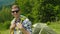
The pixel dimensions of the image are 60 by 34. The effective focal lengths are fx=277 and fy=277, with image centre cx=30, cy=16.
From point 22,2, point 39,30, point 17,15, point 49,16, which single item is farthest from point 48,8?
point 17,15

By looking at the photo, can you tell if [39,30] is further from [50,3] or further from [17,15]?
[50,3]

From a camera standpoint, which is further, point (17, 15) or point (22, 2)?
point (22, 2)

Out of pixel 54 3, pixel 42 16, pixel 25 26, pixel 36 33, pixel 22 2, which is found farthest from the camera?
pixel 22 2

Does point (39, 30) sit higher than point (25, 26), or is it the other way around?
point (25, 26)

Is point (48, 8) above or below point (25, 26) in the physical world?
below

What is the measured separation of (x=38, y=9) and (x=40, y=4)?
1.09 meters

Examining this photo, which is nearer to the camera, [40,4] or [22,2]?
[40,4]

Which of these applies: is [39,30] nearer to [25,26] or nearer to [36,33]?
[36,33]

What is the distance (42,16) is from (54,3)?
4.48 m

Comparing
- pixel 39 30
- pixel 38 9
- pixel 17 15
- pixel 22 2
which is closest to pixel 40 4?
pixel 38 9

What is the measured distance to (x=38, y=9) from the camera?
45562 millimetres

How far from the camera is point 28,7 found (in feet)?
177

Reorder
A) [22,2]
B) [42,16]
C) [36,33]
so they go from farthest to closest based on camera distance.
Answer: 1. [22,2]
2. [42,16]
3. [36,33]

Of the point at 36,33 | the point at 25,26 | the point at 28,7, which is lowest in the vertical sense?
the point at 28,7
